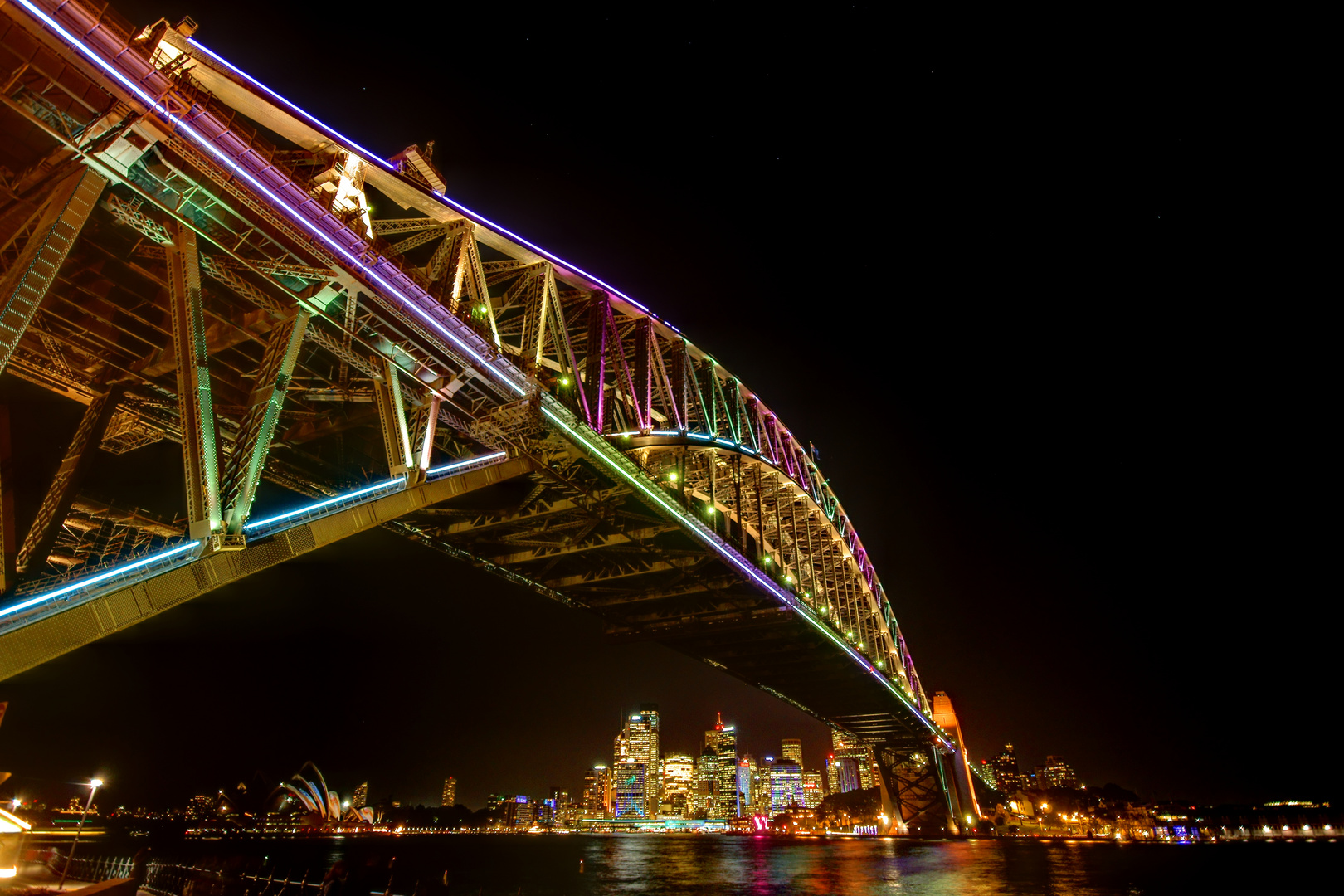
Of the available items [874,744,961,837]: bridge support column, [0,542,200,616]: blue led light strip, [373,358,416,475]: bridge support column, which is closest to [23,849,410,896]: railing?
[373,358,416,475]: bridge support column

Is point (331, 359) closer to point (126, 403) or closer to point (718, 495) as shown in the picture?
point (126, 403)

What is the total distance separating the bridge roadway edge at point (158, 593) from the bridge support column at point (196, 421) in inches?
24.4

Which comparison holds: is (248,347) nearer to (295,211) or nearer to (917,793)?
(295,211)

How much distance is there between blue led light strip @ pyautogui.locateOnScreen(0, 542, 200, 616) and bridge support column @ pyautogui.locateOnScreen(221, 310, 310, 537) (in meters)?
0.60

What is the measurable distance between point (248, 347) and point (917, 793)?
91674 millimetres

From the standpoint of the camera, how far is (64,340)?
11.9 meters

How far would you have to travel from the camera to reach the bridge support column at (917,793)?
7881cm

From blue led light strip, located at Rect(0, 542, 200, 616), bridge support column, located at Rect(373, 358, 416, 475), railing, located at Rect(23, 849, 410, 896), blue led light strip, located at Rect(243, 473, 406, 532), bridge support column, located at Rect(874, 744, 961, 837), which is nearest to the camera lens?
blue led light strip, located at Rect(0, 542, 200, 616)

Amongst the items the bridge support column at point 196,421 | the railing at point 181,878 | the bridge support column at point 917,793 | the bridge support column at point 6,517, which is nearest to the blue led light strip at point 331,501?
the bridge support column at point 196,421

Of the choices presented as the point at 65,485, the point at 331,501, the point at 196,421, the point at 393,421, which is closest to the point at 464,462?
the point at 393,421

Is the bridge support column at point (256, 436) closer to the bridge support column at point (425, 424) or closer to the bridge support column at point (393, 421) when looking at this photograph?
the bridge support column at point (393, 421)

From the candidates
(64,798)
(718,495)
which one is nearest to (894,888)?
(718,495)

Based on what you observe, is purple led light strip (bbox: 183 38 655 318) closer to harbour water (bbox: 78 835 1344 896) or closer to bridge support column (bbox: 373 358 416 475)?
bridge support column (bbox: 373 358 416 475)

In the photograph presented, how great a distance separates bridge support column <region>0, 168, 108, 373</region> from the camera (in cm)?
738
